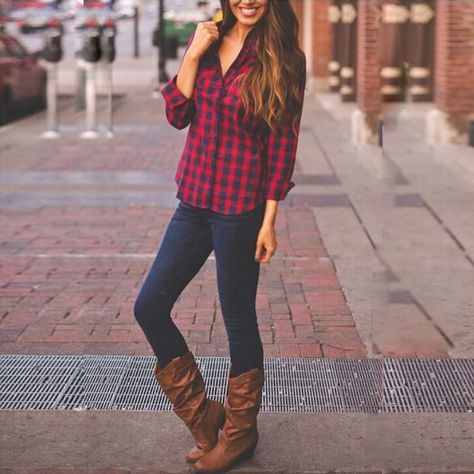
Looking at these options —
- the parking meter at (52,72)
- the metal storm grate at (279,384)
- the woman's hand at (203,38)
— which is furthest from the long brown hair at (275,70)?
the parking meter at (52,72)

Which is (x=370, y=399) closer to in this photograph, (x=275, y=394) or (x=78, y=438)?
(x=275, y=394)

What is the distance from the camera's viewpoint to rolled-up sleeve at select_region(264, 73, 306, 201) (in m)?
4.46

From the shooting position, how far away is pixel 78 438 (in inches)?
200

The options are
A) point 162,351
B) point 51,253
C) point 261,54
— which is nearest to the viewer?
point 261,54

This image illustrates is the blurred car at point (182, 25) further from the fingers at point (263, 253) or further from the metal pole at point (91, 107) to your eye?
the fingers at point (263, 253)

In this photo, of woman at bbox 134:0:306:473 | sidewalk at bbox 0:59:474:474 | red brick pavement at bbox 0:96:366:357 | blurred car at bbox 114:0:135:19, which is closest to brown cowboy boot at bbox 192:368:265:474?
woman at bbox 134:0:306:473

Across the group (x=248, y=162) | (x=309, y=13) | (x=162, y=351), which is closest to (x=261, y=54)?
(x=248, y=162)

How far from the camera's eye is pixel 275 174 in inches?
177

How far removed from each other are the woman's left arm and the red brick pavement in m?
1.96

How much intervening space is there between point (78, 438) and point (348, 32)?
17.7 meters

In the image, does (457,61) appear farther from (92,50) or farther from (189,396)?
(189,396)

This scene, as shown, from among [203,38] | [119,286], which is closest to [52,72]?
[119,286]

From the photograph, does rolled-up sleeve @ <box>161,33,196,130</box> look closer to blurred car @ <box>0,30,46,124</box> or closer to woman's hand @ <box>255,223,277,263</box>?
woman's hand @ <box>255,223,277,263</box>

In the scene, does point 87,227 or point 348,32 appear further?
point 348,32
